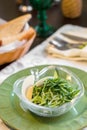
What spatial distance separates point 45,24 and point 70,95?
1.61 feet

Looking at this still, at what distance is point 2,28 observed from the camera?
0.87 m

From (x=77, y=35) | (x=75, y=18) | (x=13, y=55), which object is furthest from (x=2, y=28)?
(x=75, y=18)

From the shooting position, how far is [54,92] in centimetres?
60

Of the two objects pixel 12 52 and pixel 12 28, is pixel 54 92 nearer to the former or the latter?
pixel 12 52

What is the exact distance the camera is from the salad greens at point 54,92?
1.86ft

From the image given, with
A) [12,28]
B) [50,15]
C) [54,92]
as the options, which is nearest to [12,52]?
[12,28]

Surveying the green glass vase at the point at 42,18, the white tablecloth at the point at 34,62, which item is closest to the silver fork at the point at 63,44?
the white tablecloth at the point at 34,62

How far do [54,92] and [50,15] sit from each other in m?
0.58

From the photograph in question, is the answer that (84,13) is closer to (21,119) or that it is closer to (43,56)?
(43,56)

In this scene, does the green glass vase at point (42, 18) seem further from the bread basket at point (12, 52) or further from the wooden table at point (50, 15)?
the bread basket at point (12, 52)

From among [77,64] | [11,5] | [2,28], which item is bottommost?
[77,64]

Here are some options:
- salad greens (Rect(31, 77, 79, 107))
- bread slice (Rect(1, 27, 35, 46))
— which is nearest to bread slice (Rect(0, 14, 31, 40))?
bread slice (Rect(1, 27, 35, 46))

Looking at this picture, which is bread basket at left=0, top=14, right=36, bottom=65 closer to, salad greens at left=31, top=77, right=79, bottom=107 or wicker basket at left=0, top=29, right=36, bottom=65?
wicker basket at left=0, top=29, right=36, bottom=65

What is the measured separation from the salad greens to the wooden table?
35 cm
